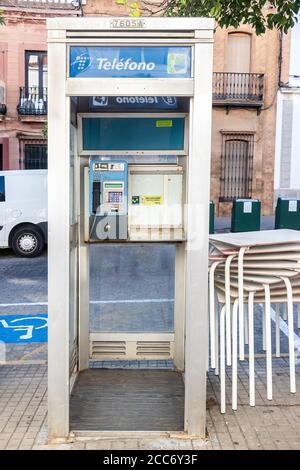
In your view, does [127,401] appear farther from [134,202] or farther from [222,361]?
[134,202]

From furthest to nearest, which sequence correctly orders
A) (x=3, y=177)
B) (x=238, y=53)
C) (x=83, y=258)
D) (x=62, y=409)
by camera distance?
(x=238, y=53), (x=3, y=177), (x=83, y=258), (x=62, y=409)

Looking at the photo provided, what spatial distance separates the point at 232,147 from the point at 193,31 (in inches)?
694

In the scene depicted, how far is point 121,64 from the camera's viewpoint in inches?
149

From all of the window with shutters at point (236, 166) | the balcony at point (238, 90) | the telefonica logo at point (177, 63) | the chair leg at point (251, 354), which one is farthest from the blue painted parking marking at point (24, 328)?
the balcony at point (238, 90)

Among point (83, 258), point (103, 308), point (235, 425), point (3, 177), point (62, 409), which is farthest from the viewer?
point (3, 177)

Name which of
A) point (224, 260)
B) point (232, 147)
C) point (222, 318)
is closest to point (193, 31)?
point (224, 260)

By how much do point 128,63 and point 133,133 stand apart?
3.78ft

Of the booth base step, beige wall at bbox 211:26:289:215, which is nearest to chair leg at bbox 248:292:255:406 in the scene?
the booth base step

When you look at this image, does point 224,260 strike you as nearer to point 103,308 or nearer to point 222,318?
point 222,318

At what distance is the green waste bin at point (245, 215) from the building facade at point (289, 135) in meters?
6.91

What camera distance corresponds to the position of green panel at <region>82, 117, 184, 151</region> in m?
4.86

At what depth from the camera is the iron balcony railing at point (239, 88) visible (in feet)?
66.9

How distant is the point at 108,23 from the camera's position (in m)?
3.73

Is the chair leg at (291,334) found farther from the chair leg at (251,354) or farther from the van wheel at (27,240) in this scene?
the van wheel at (27,240)
